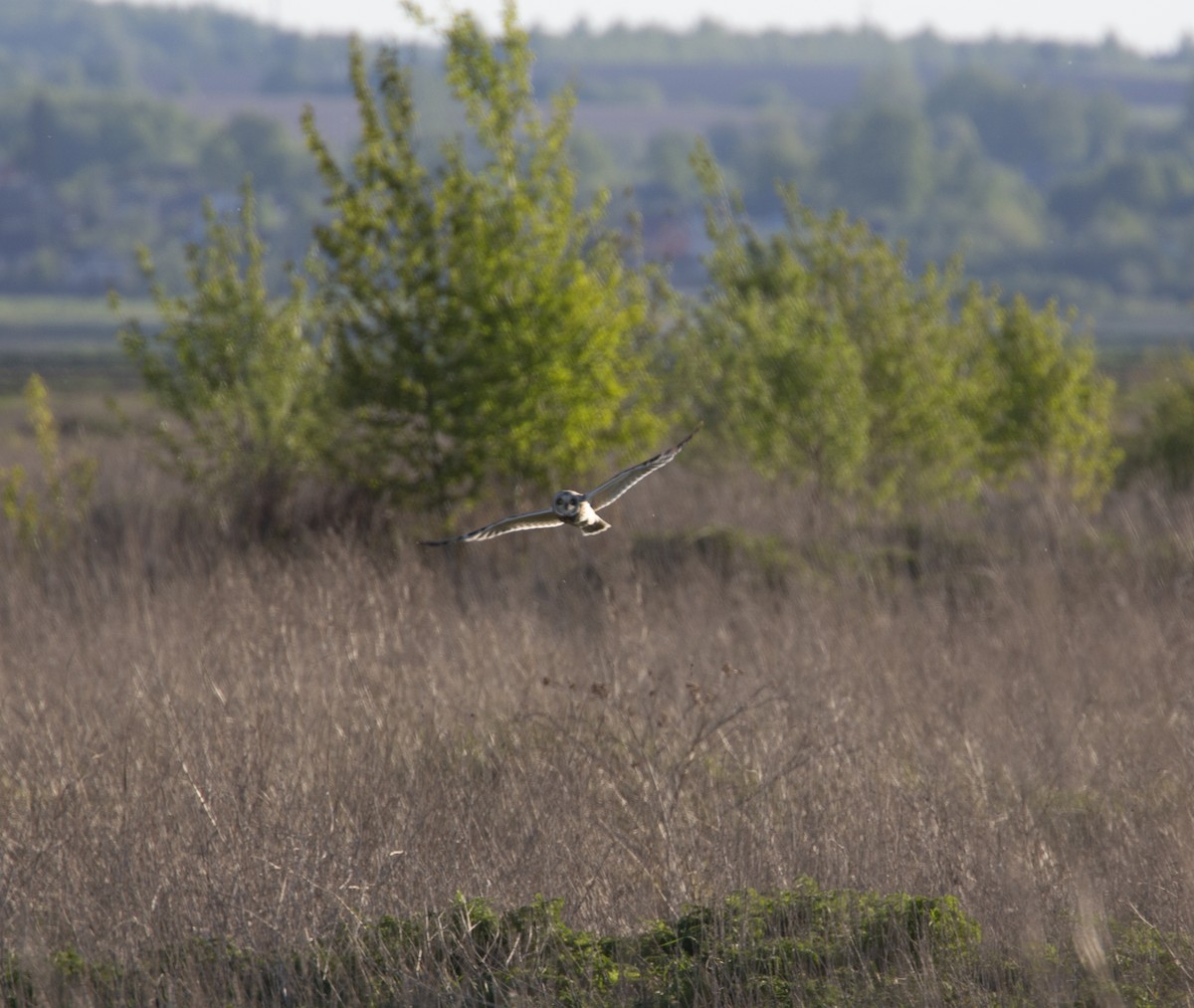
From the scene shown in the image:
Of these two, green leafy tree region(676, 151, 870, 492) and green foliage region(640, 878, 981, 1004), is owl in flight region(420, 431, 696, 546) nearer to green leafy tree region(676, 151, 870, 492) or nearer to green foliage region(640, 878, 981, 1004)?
green foliage region(640, 878, 981, 1004)

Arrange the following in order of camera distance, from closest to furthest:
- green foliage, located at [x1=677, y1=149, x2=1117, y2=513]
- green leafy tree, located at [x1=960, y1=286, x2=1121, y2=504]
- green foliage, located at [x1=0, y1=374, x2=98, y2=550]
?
1. green foliage, located at [x1=0, y1=374, x2=98, y2=550]
2. green foliage, located at [x1=677, y1=149, x2=1117, y2=513]
3. green leafy tree, located at [x1=960, y1=286, x2=1121, y2=504]

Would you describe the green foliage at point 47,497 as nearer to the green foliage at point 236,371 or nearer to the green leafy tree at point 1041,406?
the green foliage at point 236,371

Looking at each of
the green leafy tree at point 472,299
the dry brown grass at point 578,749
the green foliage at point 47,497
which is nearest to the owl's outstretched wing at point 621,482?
the dry brown grass at point 578,749

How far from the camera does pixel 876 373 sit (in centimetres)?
2002

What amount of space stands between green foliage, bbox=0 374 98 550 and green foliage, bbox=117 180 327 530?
1013 mm

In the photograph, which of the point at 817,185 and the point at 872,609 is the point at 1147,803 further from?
the point at 817,185

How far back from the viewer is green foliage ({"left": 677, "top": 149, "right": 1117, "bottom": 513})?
61.7ft

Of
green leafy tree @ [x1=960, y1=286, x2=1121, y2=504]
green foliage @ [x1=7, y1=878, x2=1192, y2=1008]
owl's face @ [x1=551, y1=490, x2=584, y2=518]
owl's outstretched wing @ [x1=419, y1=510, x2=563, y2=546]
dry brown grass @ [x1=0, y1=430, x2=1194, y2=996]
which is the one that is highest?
owl's face @ [x1=551, y1=490, x2=584, y2=518]

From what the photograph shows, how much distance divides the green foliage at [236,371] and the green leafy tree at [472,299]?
3.19 feet

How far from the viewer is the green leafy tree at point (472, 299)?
15.8 m

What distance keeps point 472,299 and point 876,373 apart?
20.5 feet

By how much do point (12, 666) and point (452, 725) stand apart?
3250mm

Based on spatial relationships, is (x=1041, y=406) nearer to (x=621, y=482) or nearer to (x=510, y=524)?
(x=621, y=482)

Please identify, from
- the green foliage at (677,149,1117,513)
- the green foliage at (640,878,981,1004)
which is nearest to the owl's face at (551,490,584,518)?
the green foliage at (640,878,981,1004)
